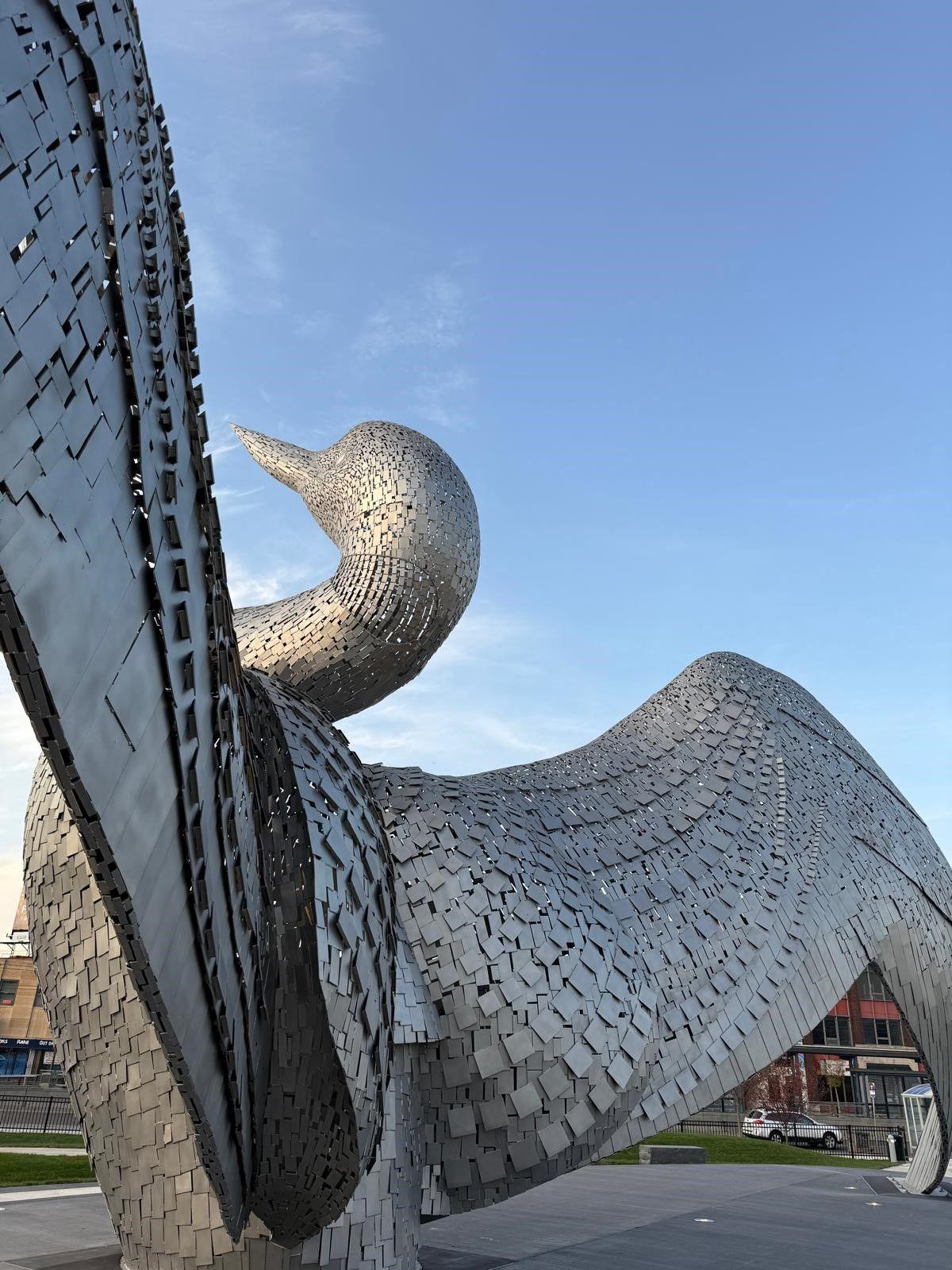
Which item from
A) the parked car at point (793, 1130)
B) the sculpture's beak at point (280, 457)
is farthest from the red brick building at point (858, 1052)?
the sculpture's beak at point (280, 457)

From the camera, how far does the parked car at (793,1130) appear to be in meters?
26.9

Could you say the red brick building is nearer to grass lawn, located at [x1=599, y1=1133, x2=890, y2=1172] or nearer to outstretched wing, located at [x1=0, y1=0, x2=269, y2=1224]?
grass lawn, located at [x1=599, y1=1133, x2=890, y2=1172]

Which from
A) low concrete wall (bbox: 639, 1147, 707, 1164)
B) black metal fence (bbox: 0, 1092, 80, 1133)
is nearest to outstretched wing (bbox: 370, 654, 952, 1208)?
low concrete wall (bbox: 639, 1147, 707, 1164)

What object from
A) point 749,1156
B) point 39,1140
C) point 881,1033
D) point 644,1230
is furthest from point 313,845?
point 881,1033

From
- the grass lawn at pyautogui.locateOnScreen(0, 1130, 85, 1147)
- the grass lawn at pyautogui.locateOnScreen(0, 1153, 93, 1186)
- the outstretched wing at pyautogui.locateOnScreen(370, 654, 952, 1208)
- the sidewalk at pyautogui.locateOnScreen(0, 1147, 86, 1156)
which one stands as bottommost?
the grass lawn at pyautogui.locateOnScreen(0, 1130, 85, 1147)

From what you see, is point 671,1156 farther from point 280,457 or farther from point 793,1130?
point 280,457

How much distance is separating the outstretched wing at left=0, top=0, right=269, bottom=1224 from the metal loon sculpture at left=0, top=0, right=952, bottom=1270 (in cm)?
1

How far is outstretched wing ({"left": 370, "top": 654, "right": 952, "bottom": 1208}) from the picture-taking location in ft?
18.3

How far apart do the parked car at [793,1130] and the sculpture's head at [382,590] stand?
2516 cm

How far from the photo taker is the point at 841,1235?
9.40 metres

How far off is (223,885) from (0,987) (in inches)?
1935

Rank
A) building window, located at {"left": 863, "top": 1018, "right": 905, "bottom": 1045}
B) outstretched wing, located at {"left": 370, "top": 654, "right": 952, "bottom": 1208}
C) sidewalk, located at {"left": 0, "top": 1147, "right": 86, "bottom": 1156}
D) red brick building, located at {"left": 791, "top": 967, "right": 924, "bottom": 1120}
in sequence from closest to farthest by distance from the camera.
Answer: outstretched wing, located at {"left": 370, "top": 654, "right": 952, "bottom": 1208} → sidewalk, located at {"left": 0, "top": 1147, "right": 86, "bottom": 1156} → red brick building, located at {"left": 791, "top": 967, "right": 924, "bottom": 1120} → building window, located at {"left": 863, "top": 1018, "right": 905, "bottom": 1045}

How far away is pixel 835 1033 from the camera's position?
48.9 meters

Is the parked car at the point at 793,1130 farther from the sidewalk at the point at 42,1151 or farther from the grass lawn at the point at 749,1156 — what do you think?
the sidewalk at the point at 42,1151
